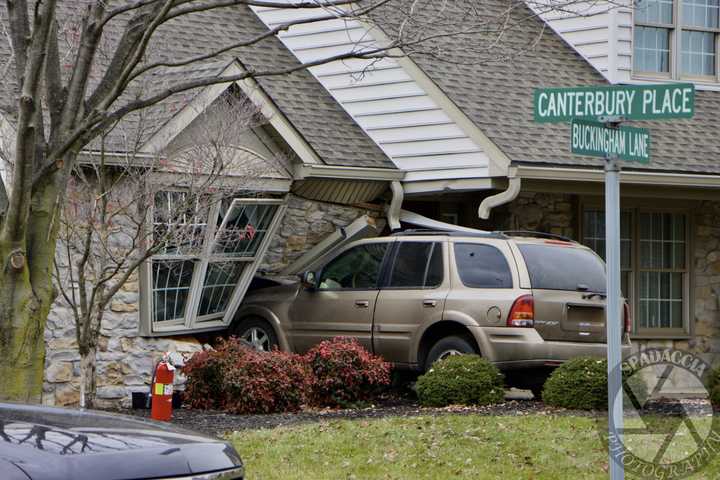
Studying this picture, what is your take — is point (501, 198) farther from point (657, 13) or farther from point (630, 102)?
point (630, 102)

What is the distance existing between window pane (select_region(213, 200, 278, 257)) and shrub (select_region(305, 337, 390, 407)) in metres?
1.73

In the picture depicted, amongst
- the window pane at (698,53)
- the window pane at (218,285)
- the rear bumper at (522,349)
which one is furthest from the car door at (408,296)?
the window pane at (698,53)

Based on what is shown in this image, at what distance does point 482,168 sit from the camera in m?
14.7

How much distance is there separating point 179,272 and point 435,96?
398 centimetres

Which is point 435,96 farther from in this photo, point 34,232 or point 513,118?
point 34,232

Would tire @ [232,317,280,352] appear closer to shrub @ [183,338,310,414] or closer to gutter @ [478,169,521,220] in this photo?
shrub @ [183,338,310,414]

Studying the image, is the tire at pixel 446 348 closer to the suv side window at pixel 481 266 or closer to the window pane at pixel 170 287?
the suv side window at pixel 481 266

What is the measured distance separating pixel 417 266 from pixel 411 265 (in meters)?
0.09

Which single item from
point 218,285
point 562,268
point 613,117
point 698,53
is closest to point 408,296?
point 562,268

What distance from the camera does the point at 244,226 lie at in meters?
14.3

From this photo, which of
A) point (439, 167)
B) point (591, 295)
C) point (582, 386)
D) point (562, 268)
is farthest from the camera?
point (439, 167)

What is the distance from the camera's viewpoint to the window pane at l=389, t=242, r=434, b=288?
13.5 meters

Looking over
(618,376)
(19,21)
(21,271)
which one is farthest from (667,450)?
(19,21)

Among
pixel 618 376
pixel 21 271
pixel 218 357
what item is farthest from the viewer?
pixel 218 357
